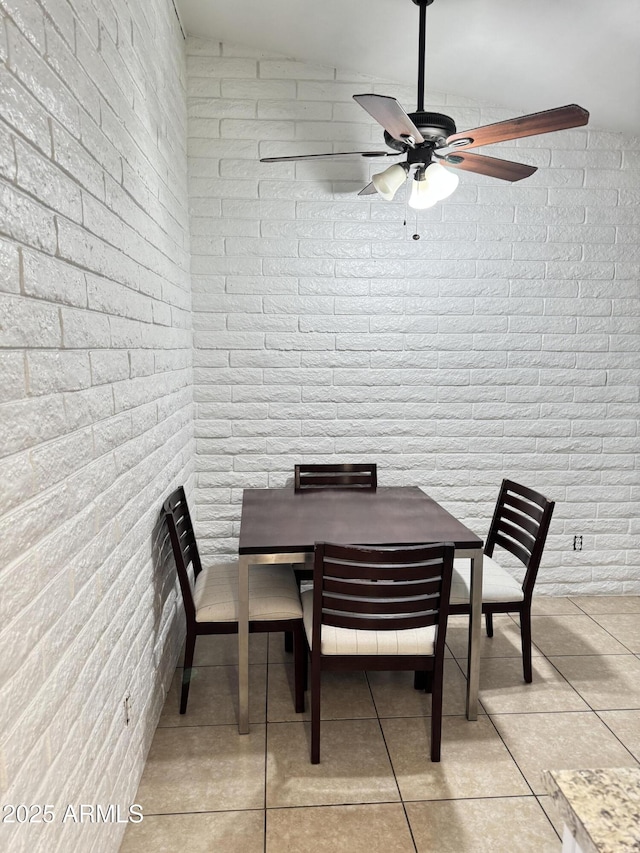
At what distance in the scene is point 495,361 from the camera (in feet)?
11.0

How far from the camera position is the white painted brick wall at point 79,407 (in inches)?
39.4

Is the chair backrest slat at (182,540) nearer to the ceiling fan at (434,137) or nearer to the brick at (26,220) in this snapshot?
the brick at (26,220)

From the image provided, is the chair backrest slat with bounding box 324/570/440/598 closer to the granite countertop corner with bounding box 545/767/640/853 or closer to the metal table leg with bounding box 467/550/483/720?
the metal table leg with bounding box 467/550/483/720

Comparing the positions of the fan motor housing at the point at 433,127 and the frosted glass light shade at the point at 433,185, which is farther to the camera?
the frosted glass light shade at the point at 433,185

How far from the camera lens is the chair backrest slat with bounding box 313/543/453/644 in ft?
6.15

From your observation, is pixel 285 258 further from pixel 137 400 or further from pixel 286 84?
pixel 137 400

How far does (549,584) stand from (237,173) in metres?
2.86

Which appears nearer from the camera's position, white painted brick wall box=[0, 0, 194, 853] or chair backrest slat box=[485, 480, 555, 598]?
white painted brick wall box=[0, 0, 194, 853]

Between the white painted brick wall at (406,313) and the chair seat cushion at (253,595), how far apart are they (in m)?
0.79

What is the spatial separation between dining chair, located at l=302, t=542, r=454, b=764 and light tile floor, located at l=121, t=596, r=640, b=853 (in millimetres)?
157

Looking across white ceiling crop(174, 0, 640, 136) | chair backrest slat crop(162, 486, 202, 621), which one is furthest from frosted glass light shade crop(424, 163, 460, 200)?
chair backrest slat crop(162, 486, 202, 621)

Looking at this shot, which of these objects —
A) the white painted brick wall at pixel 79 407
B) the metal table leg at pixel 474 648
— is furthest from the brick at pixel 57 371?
the metal table leg at pixel 474 648

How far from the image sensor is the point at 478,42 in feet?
8.43

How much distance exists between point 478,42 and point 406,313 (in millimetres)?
1264
